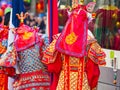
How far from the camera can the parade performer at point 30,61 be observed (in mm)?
4047

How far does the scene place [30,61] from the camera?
4.04 m

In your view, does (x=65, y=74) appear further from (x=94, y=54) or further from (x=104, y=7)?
(x=104, y=7)

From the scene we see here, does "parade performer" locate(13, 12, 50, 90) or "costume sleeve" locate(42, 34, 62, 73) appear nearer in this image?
"costume sleeve" locate(42, 34, 62, 73)

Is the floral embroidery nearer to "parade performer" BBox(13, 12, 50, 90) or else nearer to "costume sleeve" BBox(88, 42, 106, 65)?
"costume sleeve" BBox(88, 42, 106, 65)

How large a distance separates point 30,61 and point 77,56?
26.3 inches

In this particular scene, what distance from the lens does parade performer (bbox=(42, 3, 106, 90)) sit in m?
3.61

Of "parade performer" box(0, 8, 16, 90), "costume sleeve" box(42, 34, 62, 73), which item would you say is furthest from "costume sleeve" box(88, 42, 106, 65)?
"parade performer" box(0, 8, 16, 90)

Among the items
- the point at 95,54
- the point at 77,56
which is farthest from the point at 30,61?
the point at 95,54

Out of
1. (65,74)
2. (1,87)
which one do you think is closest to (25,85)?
(65,74)

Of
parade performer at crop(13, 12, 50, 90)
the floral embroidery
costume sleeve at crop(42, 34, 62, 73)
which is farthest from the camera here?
parade performer at crop(13, 12, 50, 90)

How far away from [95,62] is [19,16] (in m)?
1.17

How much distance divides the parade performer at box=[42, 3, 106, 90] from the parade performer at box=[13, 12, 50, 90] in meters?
0.32

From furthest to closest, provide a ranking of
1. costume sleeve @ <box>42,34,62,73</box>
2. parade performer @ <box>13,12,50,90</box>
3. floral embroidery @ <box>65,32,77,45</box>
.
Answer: parade performer @ <box>13,12,50,90</box> < costume sleeve @ <box>42,34,62,73</box> < floral embroidery @ <box>65,32,77,45</box>

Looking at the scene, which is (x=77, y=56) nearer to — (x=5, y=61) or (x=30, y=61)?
(x=30, y=61)
